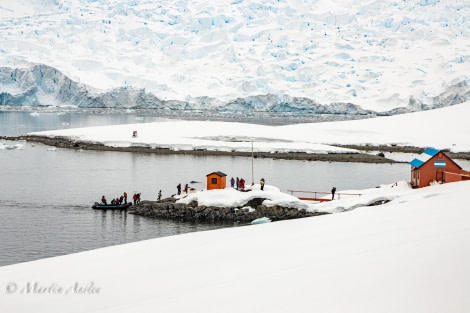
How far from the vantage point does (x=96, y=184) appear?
3769 centimetres

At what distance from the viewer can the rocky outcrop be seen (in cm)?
2681

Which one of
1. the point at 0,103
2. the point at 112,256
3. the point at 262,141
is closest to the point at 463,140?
the point at 262,141

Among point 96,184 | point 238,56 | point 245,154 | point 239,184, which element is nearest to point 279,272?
point 239,184

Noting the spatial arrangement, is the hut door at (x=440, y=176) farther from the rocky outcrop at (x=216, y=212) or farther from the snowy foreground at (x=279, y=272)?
the snowy foreground at (x=279, y=272)

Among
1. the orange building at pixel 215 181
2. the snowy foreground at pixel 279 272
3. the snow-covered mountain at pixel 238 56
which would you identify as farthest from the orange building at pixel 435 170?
the snow-covered mountain at pixel 238 56

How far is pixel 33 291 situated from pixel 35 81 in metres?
123

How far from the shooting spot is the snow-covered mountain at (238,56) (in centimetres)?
13088

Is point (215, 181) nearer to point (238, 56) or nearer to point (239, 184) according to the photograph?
point (239, 184)

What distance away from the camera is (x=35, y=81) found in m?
127

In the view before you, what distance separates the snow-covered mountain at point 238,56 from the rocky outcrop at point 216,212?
10310 centimetres

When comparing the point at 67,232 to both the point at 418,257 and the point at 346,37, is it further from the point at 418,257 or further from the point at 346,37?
the point at 346,37

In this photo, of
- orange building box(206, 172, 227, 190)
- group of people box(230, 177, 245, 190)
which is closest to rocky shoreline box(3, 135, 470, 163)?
group of people box(230, 177, 245, 190)

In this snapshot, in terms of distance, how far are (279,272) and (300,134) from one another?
57.7 metres

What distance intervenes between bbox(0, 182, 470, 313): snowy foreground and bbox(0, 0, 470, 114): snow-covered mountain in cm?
11470
